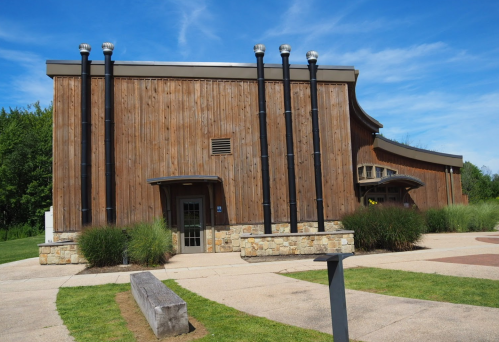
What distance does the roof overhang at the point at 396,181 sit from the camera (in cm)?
2012

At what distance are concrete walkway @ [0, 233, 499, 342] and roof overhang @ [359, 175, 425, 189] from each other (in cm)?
571

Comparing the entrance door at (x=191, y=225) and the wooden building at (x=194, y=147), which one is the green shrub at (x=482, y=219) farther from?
the entrance door at (x=191, y=225)

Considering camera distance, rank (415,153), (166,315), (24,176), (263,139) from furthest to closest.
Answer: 1. (24,176)
2. (415,153)
3. (263,139)
4. (166,315)

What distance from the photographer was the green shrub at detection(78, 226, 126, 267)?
1322 centimetres

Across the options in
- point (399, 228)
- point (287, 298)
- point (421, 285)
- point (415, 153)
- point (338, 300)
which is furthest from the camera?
point (415, 153)

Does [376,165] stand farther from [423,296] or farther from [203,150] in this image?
[423,296]

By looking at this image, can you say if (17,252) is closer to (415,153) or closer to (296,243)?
(296,243)

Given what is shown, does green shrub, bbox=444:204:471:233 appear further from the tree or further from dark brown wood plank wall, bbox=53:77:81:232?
the tree

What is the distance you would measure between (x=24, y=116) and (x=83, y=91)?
1637 inches

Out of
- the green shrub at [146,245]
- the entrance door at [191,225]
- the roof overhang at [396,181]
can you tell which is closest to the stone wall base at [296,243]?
the entrance door at [191,225]

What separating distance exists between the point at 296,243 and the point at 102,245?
6.43 metres

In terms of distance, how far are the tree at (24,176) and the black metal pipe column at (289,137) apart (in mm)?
33417

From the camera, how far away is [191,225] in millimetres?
17328

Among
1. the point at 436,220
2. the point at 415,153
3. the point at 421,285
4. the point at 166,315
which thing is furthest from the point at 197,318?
the point at 415,153
